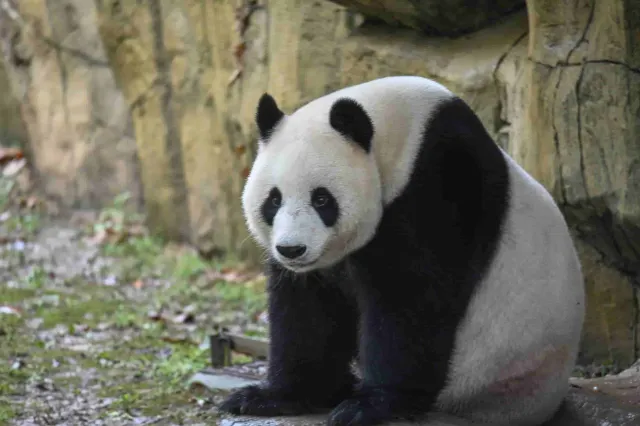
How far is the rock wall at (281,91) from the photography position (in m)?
5.10

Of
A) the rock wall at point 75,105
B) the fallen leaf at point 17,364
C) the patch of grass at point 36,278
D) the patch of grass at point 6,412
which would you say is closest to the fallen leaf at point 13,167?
the rock wall at point 75,105

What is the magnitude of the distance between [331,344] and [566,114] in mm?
1810

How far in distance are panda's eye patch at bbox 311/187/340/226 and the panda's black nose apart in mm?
157

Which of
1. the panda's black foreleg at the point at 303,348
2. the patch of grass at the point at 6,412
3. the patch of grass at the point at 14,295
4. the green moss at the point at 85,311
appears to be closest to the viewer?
the panda's black foreleg at the point at 303,348

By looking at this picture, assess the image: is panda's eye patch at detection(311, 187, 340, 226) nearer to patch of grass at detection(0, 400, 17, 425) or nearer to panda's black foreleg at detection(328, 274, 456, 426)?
panda's black foreleg at detection(328, 274, 456, 426)

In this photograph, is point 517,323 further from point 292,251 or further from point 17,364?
point 17,364

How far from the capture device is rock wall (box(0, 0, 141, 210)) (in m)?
11.6

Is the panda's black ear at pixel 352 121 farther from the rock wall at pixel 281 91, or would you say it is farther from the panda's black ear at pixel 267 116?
the rock wall at pixel 281 91

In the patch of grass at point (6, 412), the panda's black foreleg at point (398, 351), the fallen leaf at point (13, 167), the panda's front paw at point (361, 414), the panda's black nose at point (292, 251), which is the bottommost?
the patch of grass at point (6, 412)

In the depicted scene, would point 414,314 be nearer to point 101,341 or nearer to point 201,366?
point 201,366

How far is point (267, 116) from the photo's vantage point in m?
4.12

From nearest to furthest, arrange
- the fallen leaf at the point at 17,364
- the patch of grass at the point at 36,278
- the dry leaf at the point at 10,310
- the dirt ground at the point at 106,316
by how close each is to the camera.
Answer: the dirt ground at the point at 106,316 < the fallen leaf at the point at 17,364 < the dry leaf at the point at 10,310 < the patch of grass at the point at 36,278

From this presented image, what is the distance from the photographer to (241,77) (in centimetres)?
859

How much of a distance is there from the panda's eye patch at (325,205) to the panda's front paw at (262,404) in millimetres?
923
